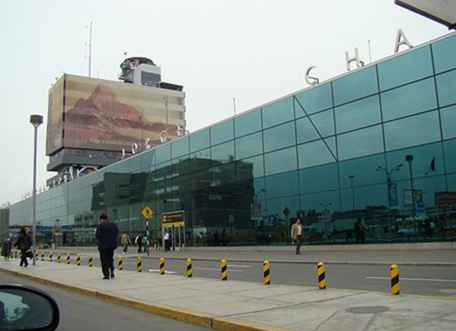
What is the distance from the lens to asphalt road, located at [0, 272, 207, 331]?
27.6 ft

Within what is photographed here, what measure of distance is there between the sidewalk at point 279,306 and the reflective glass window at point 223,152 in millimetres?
25937

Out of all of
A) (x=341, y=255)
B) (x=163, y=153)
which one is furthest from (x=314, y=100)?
(x=163, y=153)

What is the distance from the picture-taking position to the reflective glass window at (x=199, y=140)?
140ft

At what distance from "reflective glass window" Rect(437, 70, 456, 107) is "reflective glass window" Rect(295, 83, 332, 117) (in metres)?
7.24

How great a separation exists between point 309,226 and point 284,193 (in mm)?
3097

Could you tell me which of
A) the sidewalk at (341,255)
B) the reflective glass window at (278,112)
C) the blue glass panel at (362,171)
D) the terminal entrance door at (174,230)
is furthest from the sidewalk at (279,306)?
the terminal entrance door at (174,230)

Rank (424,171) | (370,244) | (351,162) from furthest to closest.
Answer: (351,162), (370,244), (424,171)

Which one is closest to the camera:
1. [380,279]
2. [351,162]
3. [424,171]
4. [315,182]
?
[380,279]

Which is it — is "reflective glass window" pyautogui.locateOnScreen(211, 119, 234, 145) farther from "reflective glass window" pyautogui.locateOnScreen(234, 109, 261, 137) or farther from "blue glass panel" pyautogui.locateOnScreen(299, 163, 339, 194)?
"blue glass panel" pyautogui.locateOnScreen(299, 163, 339, 194)

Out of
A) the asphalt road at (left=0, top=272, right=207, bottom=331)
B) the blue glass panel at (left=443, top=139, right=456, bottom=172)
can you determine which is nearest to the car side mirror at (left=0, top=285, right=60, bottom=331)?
the asphalt road at (left=0, top=272, right=207, bottom=331)

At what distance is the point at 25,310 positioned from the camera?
3.42m

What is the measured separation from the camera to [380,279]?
13.6 metres

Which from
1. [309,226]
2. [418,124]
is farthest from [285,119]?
[418,124]

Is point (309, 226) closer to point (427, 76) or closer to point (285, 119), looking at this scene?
point (285, 119)
